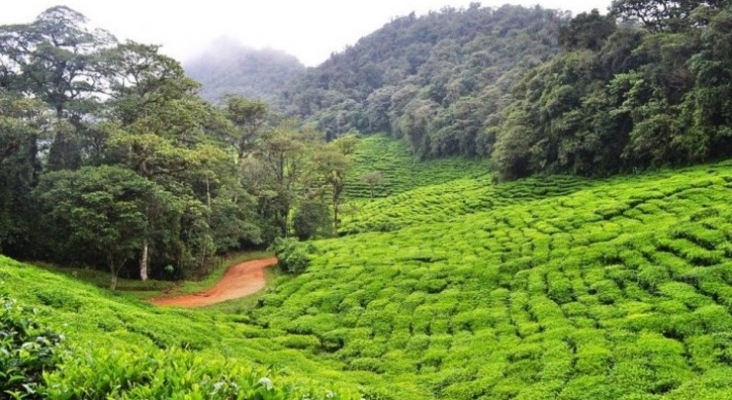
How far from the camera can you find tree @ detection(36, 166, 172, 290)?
21734 millimetres

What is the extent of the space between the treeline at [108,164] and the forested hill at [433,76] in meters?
39.3

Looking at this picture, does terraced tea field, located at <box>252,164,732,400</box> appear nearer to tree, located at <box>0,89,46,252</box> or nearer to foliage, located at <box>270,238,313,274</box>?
foliage, located at <box>270,238,313,274</box>

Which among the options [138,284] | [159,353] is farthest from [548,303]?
[138,284]

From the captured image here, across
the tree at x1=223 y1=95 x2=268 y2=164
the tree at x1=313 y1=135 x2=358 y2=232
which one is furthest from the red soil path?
the tree at x1=223 y1=95 x2=268 y2=164

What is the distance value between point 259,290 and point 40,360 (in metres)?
20.0

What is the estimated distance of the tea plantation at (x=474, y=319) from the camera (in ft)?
22.2

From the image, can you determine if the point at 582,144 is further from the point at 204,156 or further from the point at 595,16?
the point at 204,156

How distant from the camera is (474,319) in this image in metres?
15.7

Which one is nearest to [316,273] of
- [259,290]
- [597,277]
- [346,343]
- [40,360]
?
[259,290]

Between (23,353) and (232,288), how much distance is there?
2200 cm

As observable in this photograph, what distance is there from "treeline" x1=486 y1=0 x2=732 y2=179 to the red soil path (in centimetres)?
2342

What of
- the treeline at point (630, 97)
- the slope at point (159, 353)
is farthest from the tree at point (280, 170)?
the slope at point (159, 353)

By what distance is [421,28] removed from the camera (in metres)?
150

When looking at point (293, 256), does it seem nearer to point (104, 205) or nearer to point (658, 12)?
point (104, 205)
